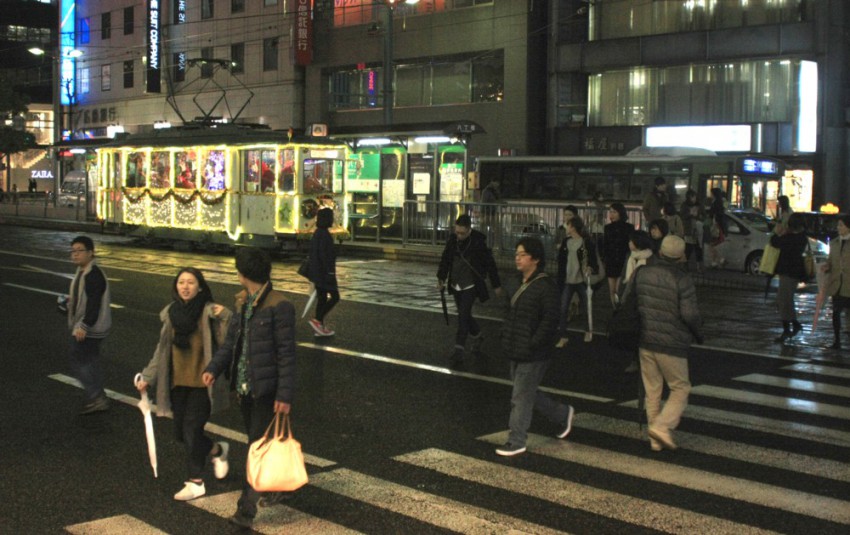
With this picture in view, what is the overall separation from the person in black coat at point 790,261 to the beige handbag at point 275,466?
9.34 meters

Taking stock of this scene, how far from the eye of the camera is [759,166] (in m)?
26.0

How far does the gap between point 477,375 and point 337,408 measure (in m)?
2.22

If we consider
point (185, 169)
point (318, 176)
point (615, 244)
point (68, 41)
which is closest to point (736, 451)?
point (615, 244)

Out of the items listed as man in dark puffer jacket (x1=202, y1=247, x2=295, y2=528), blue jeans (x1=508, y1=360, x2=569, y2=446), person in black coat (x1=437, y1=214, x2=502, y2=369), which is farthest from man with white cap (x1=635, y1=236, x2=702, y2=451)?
person in black coat (x1=437, y1=214, x2=502, y2=369)

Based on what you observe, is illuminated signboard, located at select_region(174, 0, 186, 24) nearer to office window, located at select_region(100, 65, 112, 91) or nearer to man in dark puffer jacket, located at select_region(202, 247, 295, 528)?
office window, located at select_region(100, 65, 112, 91)

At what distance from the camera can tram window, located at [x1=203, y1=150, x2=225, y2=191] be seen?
89.2ft

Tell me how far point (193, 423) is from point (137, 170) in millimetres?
25805

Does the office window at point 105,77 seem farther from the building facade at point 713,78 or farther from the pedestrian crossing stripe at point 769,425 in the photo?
the pedestrian crossing stripe at point 769,425

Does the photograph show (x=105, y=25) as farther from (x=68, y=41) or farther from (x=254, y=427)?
(x=254, y=427)

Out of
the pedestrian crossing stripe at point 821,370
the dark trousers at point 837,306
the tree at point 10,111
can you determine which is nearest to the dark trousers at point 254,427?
the pedestrian crossing stripe at point 821,370

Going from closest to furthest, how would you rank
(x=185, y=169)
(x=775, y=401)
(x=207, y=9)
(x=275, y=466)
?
(x=275, y=466) → (x=775, y=401) → (x=185, y=169) → (x=207, y=9)

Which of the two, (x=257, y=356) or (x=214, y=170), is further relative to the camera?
(x=214, y=170)

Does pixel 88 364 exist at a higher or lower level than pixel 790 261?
lower

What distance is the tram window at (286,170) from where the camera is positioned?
25578mm
